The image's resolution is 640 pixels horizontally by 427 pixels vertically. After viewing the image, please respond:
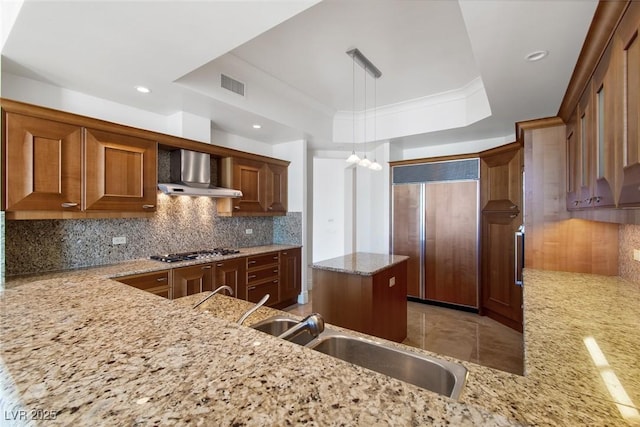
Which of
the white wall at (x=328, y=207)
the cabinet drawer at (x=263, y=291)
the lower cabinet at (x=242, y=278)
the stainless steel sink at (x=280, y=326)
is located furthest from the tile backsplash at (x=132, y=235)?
the stainless steel sink at (x=280, y=326)

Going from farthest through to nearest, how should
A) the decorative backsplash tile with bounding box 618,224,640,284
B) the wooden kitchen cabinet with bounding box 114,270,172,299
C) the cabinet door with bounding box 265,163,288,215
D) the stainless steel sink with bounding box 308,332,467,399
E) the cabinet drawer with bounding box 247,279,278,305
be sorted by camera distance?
1. the cabinet door with bounding box 265,163,288,215
2. the cabinet drawer with bounding box 247,279,278,305
3. the wooden kitchen cabinet with bounding box 114,270,172,299
4. the decorative backsplash tile with bounding box 618,224,640,284
5. the stainless steel sink with bounding box 308,332,467,399

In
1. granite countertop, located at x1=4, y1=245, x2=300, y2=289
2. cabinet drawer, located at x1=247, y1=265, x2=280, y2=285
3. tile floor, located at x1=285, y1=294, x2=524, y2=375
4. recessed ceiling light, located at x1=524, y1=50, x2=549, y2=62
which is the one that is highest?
recessed ceiling light, located at x1=524, y1=50, x2=549, y2=62

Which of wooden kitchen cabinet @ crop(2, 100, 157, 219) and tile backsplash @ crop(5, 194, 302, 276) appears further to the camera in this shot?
tile backsplash @ crop(5, 194, 302, 276)

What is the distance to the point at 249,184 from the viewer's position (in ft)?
13.4

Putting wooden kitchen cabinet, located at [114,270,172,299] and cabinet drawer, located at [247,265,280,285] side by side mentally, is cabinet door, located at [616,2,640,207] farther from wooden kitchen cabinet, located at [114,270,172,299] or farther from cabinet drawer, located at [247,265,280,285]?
cabinet drawer, located at [247,265,280,285]

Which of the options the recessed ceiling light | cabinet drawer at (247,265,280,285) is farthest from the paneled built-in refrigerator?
the recessed ceiling light

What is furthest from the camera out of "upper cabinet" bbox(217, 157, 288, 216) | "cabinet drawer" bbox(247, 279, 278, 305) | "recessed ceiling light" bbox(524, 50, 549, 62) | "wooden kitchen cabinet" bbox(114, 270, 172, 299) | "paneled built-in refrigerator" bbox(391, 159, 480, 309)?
"paneled built-in refrigerator" bbox(391, 159, 480, 309)

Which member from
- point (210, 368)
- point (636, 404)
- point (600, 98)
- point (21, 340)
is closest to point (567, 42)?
point (600, 98)

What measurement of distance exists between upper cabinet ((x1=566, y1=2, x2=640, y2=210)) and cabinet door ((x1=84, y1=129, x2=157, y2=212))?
3512 millimetres

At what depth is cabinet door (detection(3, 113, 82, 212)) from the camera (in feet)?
7.09

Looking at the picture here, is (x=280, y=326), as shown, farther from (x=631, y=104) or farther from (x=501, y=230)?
(x=501, y=230)

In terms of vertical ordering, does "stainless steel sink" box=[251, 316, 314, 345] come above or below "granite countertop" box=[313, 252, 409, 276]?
below

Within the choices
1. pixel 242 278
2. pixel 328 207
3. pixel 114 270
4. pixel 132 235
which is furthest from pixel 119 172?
pixel 328 207

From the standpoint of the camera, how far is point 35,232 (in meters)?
2.53
